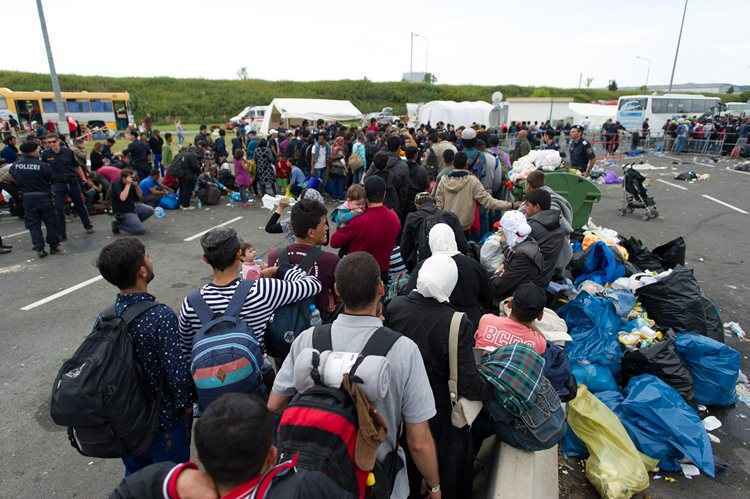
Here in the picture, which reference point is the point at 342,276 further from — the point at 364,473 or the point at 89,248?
the point at 89,248

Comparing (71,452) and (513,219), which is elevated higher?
(513,219)

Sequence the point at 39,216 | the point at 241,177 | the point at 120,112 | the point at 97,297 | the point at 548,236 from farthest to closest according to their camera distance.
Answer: the point at 120,112 < the point at 241,177 < the point at 39,216 < the point at 97,297 < the point at 548,236

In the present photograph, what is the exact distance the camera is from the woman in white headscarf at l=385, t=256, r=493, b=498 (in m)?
2.26

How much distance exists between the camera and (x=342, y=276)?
200 centimetres

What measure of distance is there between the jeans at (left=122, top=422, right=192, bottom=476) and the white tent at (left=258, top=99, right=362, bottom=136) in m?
21.2

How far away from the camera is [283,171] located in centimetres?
1231

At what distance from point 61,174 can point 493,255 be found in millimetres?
8066

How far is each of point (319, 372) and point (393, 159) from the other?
209 inches

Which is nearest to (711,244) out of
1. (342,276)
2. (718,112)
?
(342,276)

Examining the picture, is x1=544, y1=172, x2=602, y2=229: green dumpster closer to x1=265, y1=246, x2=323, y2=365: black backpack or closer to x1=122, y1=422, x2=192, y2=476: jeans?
x1=265, y1=246, x2=323, y2=365: black backpack

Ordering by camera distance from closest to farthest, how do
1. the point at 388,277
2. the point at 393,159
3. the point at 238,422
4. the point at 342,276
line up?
the point at 238,422 → the point at 342,276 → the point at 388,277 → the point at 393,159

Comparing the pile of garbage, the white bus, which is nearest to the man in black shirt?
the pile of garbage

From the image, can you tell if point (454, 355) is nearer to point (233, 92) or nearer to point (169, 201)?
point (169, 201)

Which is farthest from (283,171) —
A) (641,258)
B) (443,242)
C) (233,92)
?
(233,92)
